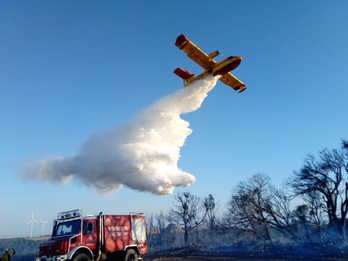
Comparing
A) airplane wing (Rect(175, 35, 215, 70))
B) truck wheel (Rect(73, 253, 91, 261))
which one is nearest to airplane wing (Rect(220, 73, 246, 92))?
airplane wing (Rect(175, 35, 215, 70))

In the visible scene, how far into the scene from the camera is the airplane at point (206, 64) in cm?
2191

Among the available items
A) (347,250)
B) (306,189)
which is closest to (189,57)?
(347,250)

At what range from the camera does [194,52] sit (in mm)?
22719

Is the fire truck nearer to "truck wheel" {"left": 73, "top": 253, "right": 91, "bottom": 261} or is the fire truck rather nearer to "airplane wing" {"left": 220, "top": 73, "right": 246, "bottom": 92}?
"truck wheel" {"left": 73, "top": 253, "right": 91, "bottom": 261}

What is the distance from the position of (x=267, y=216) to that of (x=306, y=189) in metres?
7.43

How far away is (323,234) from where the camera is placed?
111 ft

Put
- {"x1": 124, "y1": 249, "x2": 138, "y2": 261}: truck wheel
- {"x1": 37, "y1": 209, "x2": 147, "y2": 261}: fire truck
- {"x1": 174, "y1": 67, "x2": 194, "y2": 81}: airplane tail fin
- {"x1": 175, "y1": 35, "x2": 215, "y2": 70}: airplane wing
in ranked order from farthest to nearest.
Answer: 1. {"x1": 174, "y1": 67, "x2": 194, "y2": 81}: airplane tail fin
2. {"x1": 175, "y1": 35, "x2": 215, "y2": 70}: airplane wing
3. {"x1": 124, "y1": 249, "x2": 138, "y2": 261}: truck wheel
4. {"x1": 37, "y1": 209, "x2": 147, "y2": 261}: fire truck

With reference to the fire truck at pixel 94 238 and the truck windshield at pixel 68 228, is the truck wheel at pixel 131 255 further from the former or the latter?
the truck windshield at pixel 68 228

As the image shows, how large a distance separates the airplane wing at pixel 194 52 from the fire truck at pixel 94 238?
1357 centimetres

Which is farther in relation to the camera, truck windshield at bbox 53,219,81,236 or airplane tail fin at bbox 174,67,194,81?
airplane tail fin at bbox 174,67,194,81

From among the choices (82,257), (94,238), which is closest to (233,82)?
(94,238)

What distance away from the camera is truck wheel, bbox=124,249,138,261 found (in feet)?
50.9

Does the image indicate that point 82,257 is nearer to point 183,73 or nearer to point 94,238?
point 94,238

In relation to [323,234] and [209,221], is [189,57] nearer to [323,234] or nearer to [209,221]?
[323,234]
